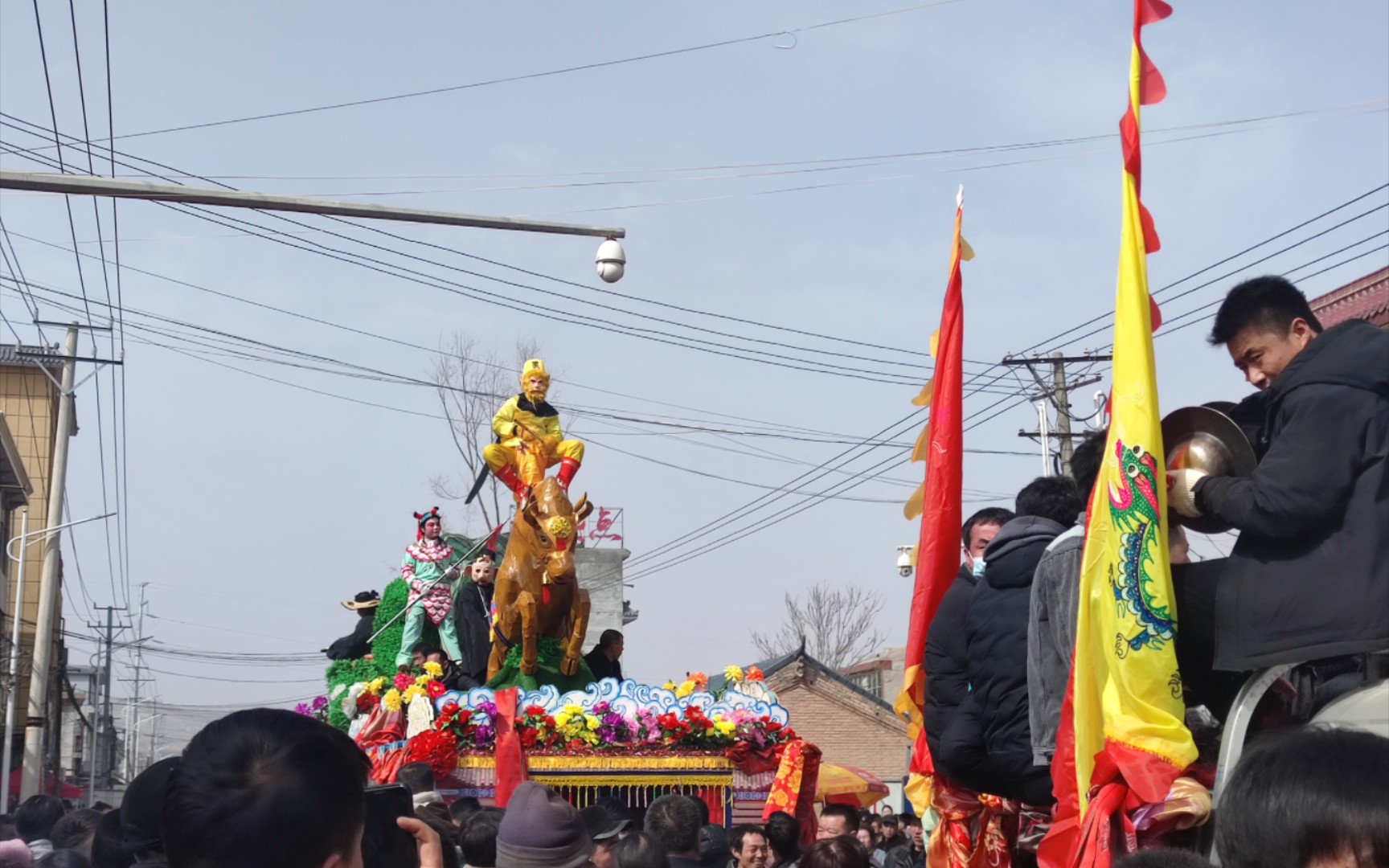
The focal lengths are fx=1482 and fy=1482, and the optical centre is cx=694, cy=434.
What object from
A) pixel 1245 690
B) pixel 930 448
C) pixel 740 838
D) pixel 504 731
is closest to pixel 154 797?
pixel 1245 690

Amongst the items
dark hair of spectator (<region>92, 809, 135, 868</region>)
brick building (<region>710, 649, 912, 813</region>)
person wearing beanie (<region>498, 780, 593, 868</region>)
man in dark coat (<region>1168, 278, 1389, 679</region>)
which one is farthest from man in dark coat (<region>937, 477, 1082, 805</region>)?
brick building (<region>710, 649, 912, 813</region>)

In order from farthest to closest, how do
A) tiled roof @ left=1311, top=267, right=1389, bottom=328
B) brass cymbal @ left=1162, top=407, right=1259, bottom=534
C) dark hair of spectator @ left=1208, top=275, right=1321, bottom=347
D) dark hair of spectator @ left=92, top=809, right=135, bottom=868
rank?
1. tiled roof @ left=1311, top=267, right=1389, bottom=328
2. brass cymbal @ left=1162, top=407, right=1259, bottom=534
3. dark hair of spectator @ left=1208, top=275, right=1321, bottom=347
4. dark hair of spectator @ left=92, top=809, right=135, bottom=868

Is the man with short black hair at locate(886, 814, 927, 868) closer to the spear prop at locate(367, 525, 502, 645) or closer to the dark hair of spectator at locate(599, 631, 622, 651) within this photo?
the dark hair of spectator at locate(599, 631, 622, 651)

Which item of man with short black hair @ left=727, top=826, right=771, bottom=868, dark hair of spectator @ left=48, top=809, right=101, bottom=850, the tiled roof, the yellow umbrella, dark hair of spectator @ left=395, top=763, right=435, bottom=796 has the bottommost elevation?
the yellow umbrella

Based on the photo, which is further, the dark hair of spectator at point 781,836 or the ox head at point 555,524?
the ox head at point 555,524

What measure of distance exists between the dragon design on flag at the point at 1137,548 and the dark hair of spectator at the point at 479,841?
8.36ft

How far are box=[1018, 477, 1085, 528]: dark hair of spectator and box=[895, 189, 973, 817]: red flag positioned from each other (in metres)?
1.15

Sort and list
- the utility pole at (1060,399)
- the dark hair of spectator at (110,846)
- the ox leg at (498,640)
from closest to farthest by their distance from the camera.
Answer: the dark hair of spectator at (110,846) < the ox leg at (498,640) < the utility pole at (1060,399)

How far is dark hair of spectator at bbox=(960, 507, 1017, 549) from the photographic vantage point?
21.7ft

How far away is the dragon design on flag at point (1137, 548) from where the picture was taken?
439 cm

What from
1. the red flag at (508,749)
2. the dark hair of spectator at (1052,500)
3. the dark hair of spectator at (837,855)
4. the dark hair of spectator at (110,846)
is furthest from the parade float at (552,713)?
the dark hair of spectator at (110,846)

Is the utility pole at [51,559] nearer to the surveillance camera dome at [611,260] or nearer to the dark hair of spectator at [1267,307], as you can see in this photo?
the surveillance camera dome at [611,260]

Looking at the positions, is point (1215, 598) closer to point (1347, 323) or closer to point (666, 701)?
point (1347, 323)

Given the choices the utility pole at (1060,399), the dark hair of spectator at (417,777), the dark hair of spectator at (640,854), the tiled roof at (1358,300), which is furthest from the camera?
the utility pole at (1060,399)
